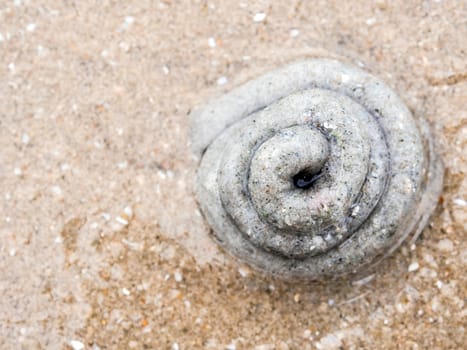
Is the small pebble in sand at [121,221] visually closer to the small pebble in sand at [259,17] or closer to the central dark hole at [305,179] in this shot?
the central dark hole at [305,179]

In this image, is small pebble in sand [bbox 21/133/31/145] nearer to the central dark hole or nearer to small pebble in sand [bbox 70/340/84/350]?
small pebble in sand [bbox 70/340/84/350]

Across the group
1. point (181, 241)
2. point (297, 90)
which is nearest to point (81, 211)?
point (181, 241)

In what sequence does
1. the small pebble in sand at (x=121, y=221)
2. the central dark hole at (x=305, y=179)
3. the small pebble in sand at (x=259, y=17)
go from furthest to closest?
the small pebble in sand at (x=259, y=17) < the small pebble in sand at (x=121, y=221) < the central dark hole at (x=305, y=179)

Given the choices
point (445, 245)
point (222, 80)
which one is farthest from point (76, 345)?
point (445, 245)

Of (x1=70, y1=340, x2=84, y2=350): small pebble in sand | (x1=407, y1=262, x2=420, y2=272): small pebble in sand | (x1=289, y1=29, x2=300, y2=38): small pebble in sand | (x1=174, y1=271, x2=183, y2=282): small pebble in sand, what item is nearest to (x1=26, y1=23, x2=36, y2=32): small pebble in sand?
(x1=289, y1=29, x2=300, y2=38): small pebble in sand

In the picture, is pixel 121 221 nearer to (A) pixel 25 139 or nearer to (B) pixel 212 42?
(A) pixel 25 139

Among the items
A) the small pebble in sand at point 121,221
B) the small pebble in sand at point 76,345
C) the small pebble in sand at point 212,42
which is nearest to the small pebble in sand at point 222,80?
the small pebble in sand at point 212,42
